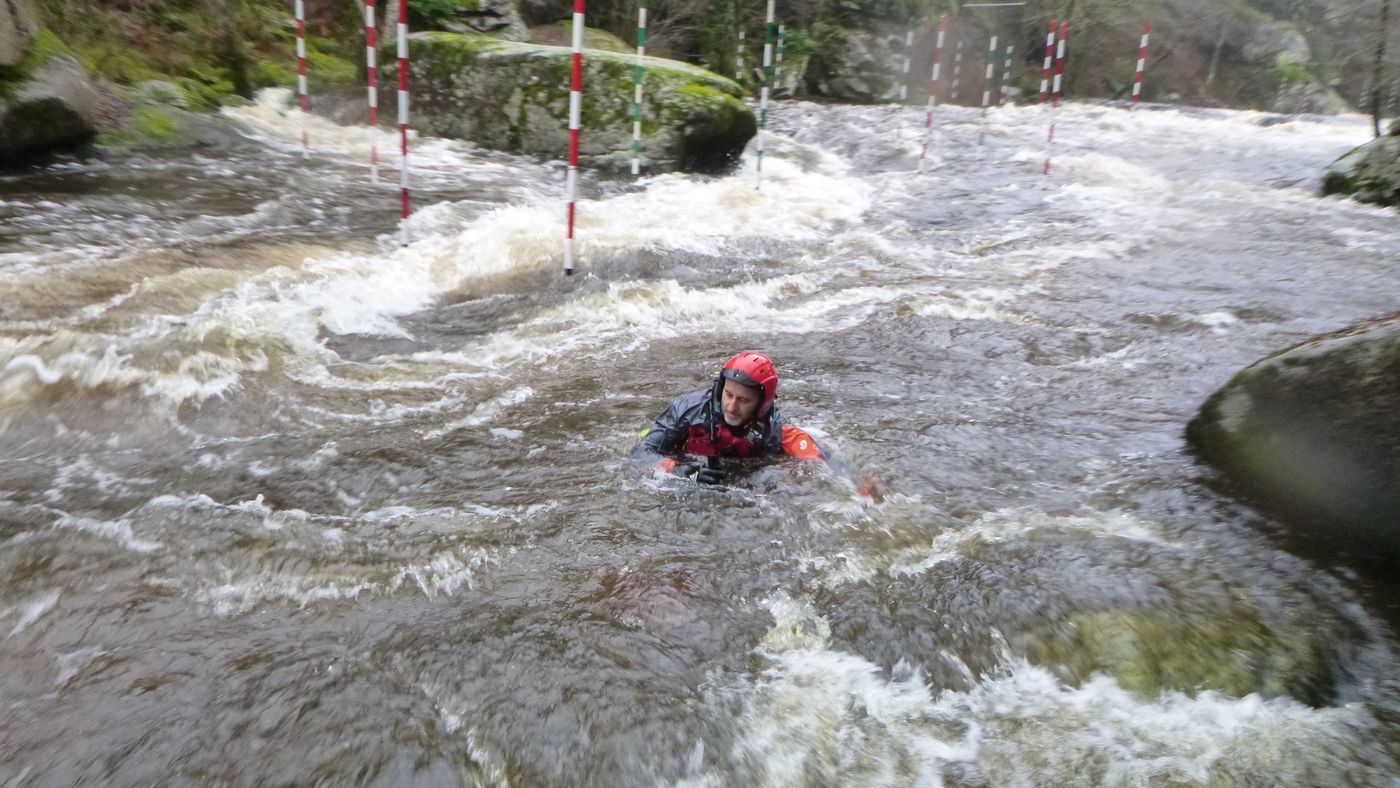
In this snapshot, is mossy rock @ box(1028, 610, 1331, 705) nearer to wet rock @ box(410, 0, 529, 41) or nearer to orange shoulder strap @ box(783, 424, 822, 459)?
orange shoulder strap @ box(783, 424, 822, 459)

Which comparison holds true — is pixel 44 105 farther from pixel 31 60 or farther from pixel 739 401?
pixel 739 401

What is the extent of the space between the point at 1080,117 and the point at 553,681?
57.9ft

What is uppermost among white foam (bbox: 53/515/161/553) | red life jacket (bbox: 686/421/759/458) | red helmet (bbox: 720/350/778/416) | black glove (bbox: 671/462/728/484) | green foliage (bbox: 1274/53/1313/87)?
green foliage (bbox: 1274/53/1313/87)

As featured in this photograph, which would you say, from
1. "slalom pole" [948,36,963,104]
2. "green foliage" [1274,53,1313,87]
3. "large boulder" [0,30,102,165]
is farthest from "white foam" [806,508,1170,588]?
"green foliage" [1274,53,1313,87]

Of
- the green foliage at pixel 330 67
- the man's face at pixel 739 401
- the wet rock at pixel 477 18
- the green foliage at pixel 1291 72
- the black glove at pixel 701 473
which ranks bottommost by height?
the black glove at pixel 701 473

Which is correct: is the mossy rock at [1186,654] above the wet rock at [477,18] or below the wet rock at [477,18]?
below

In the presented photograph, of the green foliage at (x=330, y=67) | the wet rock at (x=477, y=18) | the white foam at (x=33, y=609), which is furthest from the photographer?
the wet rock at (x=477, y=18)

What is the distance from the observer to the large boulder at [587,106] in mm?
8844

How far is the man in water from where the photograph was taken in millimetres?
3385

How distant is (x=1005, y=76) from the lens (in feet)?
71.7

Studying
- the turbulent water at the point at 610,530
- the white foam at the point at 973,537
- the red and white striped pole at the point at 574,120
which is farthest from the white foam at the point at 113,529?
the red and white striped pole at the point at 574,120

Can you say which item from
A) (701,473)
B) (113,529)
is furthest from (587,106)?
(113,529)

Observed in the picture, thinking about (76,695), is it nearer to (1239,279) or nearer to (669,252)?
(669,252)

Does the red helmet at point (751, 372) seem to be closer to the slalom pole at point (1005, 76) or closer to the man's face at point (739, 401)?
the man's face at point (739, 401)
